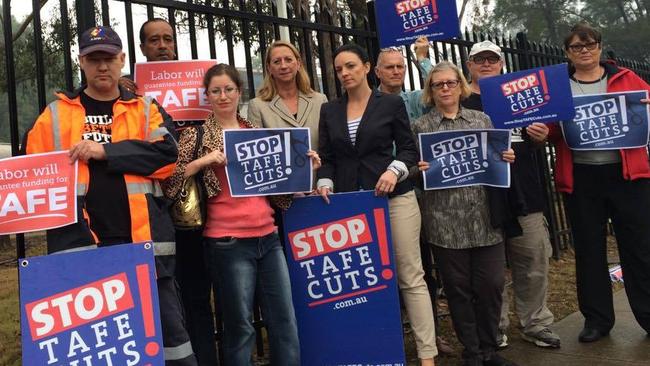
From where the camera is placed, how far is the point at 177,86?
331 centimetres

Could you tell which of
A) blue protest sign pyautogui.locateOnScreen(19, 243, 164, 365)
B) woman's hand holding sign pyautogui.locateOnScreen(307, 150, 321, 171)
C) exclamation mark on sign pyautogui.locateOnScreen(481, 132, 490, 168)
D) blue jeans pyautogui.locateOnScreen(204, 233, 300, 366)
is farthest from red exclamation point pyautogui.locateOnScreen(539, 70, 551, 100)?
blue protest sign pyautogui.locateOnScreen(19, 243, 164, 365)

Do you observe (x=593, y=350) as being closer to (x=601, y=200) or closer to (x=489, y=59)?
(x=601, y=200)

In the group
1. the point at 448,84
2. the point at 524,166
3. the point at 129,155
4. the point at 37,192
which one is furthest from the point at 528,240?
the point at 37,192

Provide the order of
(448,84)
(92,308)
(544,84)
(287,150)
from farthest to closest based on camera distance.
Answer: (544,84) < (448,84) < (287,150) < (92,308)

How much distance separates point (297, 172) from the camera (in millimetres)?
3230

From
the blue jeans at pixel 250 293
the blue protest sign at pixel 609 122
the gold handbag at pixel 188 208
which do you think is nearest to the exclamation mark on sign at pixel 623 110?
the blue protest sign at pixel 609 122

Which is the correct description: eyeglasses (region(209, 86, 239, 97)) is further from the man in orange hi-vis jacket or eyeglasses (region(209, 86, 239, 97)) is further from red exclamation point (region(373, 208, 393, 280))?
red exclamation point (region(373, 208, 393, 280))

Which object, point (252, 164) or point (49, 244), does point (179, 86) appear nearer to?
point (252, 164)

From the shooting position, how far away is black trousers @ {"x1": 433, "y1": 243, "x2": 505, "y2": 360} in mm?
3447

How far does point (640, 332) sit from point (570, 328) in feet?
1.57

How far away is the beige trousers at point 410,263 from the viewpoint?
342 centimetres

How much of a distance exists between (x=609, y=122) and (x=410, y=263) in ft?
5.82

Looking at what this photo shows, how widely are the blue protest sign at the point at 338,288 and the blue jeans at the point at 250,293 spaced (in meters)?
Answer: 0.26

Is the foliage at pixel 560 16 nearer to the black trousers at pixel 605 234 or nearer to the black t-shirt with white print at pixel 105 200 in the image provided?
the black trousers at pixel 605 234
